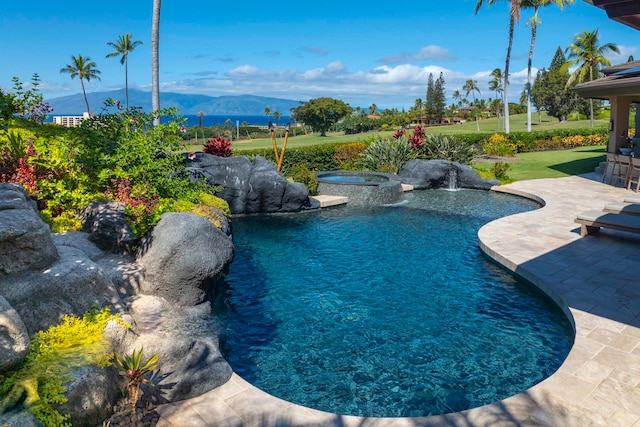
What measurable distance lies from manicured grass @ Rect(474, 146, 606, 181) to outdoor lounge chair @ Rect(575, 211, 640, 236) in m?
11.7

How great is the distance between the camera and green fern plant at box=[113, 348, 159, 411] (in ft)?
16.7

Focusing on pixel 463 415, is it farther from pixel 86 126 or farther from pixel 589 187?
pixel 589 187

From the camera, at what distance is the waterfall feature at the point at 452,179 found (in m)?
22.7

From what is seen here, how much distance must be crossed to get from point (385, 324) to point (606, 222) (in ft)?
24.0

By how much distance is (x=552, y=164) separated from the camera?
92.6 feet

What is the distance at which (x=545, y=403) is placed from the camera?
5.32m

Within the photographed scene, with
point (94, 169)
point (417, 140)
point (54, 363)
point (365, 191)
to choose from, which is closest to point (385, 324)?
point (54, 363)

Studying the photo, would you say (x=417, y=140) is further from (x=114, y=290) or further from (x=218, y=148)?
(x=114, y=290)

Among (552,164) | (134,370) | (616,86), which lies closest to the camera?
(134,370)

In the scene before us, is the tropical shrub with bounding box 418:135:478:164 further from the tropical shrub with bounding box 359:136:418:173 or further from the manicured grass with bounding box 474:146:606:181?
the manicured grass with bounding box 474:146:606:181

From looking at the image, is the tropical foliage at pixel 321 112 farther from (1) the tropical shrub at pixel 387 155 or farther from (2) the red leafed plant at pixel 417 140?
(1) the tropical shrub at pixel 387 155

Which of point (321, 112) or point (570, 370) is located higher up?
point (321, 112)

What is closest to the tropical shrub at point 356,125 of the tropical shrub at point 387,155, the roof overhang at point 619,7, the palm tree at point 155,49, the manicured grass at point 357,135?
the manicured grass at point 357,135

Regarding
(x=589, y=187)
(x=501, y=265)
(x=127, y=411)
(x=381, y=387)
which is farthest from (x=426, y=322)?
(x=589, y=187)
